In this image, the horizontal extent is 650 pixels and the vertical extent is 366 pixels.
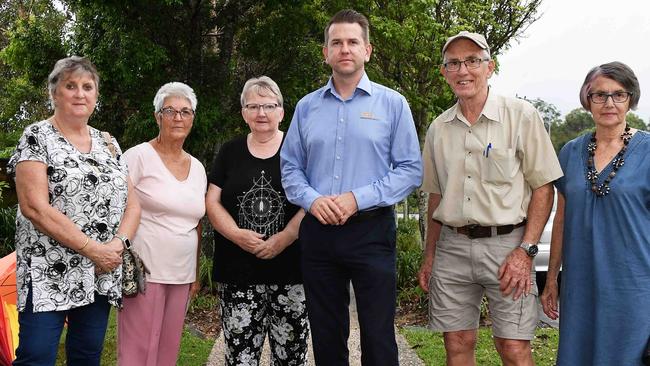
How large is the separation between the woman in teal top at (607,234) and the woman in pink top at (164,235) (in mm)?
2225

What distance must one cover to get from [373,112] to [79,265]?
5.87 feet

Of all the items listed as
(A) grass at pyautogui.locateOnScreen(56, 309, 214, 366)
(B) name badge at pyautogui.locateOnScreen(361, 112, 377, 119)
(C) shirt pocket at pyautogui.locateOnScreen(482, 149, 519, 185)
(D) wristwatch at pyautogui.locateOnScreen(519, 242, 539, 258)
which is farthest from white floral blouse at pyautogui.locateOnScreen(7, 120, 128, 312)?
(A) grass at pyautogui.locateOnScreen(56, 309, 214, 366)

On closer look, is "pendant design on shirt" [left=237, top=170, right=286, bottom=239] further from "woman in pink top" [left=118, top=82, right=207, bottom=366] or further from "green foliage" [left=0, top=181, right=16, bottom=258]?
"green foliage" [left=0, top=181, right=16, bottom=258]

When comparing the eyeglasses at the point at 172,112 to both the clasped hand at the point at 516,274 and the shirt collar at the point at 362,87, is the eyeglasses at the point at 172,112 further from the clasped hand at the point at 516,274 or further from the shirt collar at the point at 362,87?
the clasped hand at the point at 516,274

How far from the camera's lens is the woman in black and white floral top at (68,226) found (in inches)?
124

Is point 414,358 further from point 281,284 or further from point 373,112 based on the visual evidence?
point 373,112

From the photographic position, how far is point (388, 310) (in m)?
3.44

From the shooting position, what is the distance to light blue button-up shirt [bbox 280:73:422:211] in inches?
136

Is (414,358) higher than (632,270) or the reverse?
the reverse

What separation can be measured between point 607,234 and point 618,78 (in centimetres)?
82

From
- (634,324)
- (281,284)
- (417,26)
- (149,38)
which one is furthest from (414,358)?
(149,38)

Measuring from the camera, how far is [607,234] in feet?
10.6

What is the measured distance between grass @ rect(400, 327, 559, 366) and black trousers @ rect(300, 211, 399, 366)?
8.20 ft

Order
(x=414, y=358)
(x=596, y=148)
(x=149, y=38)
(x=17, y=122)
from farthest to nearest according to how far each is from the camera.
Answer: (x=17, y=122) → (x=149, y=38) → (x=414, y=358) → (x=596, y=148)
